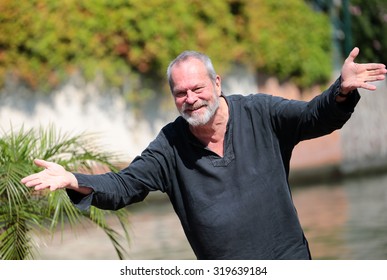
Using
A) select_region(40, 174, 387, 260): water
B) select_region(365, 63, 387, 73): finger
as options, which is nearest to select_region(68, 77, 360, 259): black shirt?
select_region(365, 63, 387, 73): finger

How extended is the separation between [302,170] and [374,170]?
2201mm

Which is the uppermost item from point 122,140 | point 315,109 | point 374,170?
point 315,109

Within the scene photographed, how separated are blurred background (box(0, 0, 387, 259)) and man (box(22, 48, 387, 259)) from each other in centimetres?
517

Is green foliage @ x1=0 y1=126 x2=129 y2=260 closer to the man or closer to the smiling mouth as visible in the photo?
the man

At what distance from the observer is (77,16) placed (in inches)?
594

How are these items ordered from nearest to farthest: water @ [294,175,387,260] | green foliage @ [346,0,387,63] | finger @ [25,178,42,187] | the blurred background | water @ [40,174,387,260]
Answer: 1. finger @ [25,178,42,187]
2. water @ [294,175,387,260]
3. water @ [40,174,387,260]
4. the blurred background
5. green foliage @ [346,0,387,63]

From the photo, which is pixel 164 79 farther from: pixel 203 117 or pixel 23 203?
pixel 203 117

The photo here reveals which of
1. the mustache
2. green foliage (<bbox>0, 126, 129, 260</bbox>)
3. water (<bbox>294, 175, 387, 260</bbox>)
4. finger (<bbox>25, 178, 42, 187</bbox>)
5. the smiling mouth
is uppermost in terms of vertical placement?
the mustache

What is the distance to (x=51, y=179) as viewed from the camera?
4094mm

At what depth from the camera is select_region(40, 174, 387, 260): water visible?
10141mm

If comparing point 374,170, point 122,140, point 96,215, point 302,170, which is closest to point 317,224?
point 122,140

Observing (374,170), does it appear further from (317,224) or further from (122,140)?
(317,224)

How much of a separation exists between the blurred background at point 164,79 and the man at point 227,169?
5173 mm

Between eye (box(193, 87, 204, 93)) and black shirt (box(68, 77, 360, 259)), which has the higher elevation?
eye (box(193, 87, 204, 93))
